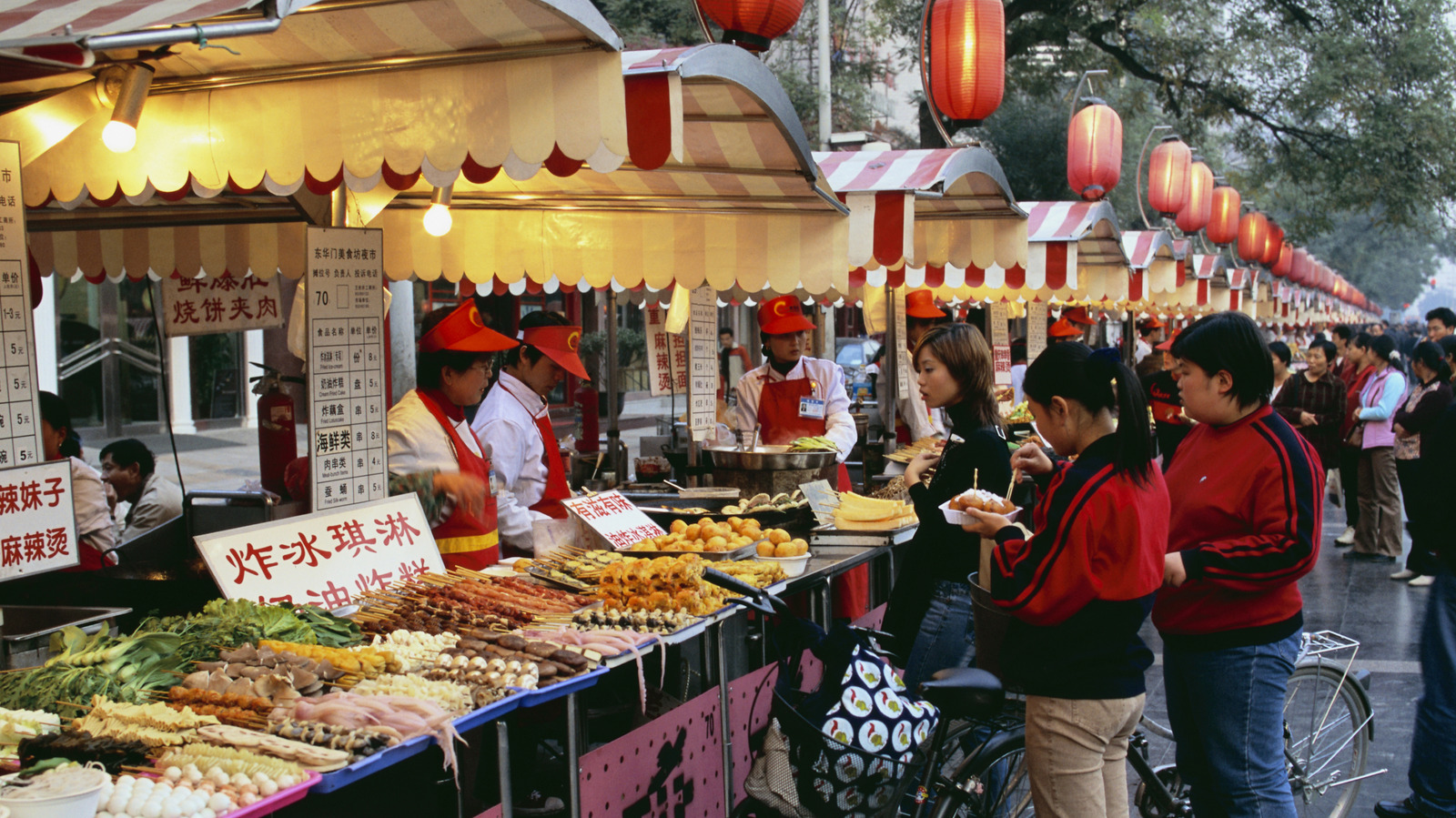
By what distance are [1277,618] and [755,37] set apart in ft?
13.7

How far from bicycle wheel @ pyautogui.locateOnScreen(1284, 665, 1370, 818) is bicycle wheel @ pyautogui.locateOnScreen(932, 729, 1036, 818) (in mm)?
1325

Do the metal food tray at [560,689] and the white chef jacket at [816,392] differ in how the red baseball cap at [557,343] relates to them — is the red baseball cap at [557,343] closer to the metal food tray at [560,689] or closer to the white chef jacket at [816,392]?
the metal food tray at [560,689]

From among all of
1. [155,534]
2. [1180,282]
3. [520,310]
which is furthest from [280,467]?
[520,310]

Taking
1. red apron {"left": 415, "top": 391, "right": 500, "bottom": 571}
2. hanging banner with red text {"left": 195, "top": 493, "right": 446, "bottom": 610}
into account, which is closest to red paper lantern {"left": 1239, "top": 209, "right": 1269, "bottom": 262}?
red apron {"left": 415, "top": 391, "right": 500, "bottom": 571}

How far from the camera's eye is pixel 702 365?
27.0ft

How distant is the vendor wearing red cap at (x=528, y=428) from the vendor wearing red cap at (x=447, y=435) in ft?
1.18

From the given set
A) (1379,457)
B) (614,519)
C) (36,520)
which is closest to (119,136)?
(36,520)

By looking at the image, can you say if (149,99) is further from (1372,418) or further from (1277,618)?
(1372,418)

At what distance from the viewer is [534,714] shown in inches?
177

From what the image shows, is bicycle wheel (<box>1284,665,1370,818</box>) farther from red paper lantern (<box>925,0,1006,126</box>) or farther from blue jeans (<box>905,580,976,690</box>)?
red paper lantern (<box>925,0,1006,126</box>)

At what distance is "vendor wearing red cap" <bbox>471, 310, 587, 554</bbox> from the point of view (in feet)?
17.5

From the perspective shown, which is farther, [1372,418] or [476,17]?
[1372,418]

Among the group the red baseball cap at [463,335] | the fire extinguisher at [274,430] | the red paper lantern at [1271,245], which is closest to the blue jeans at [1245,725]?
the red baseball cap at [463,335]

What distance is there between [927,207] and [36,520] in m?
6.04
